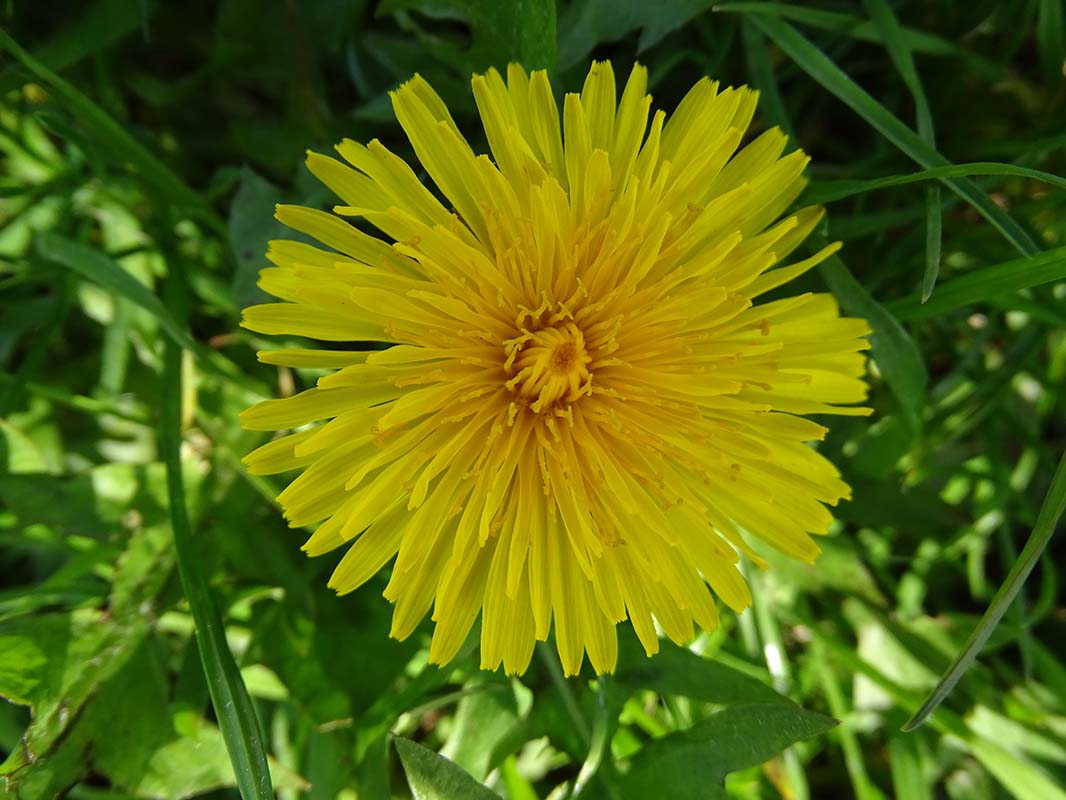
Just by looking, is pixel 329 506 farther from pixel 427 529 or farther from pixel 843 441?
pixel 843 441

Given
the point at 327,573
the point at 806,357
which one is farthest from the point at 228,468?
the point at 806,357

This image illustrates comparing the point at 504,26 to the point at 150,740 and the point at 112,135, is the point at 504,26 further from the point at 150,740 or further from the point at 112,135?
the point at 150,740

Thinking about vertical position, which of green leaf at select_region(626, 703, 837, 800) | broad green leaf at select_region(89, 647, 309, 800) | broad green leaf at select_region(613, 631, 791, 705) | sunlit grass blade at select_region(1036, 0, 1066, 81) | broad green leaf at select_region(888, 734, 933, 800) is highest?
sunlit grass blade at select_region(1036, 0, 1066, 81)

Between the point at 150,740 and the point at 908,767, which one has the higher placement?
the point at 150,740

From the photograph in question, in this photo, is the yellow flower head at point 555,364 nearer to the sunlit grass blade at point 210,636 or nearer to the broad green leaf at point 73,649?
the sunlit grass blade at point 210,636

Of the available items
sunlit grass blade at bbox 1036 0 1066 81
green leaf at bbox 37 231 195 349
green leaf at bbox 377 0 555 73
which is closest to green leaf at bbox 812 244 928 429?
green leaf at bbox 377 0 555 73

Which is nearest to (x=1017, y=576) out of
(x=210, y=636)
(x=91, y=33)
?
(x=210, y=636)

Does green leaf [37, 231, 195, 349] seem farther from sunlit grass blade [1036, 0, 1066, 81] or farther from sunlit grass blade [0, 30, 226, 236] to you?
sunlit grass blade [1036, 0, 1066, 81]
